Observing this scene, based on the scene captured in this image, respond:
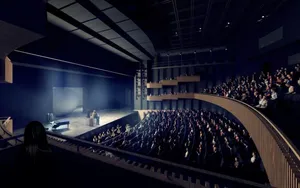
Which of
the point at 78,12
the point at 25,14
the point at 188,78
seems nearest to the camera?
the point at 25,14

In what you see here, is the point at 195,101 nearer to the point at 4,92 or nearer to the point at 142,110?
the point at 142,110

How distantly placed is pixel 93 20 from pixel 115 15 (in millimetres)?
1269

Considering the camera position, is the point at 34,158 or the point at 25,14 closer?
the point at 34,158

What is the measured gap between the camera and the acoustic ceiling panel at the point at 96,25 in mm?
7816

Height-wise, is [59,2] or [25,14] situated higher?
[59,2]

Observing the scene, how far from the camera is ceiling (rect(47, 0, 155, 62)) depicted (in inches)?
246

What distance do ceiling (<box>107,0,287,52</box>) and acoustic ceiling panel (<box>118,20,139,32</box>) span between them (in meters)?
0.32

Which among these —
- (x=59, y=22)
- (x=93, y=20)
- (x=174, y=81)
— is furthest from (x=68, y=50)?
(x=174, y=81)

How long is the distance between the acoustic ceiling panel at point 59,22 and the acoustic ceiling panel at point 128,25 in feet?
8.76

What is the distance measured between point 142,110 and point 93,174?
15925 mm

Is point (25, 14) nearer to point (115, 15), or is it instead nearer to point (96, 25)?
point (115, 15)

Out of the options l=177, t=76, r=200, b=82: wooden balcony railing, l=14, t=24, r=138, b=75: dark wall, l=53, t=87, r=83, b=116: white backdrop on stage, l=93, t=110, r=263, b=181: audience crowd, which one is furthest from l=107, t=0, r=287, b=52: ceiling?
l=53, t=87, r=83, b=116: white backdrop on stage

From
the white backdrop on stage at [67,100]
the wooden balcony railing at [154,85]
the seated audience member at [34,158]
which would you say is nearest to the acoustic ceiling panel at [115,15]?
the seated audience member at [34,158]

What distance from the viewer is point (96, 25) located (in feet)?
26.9
